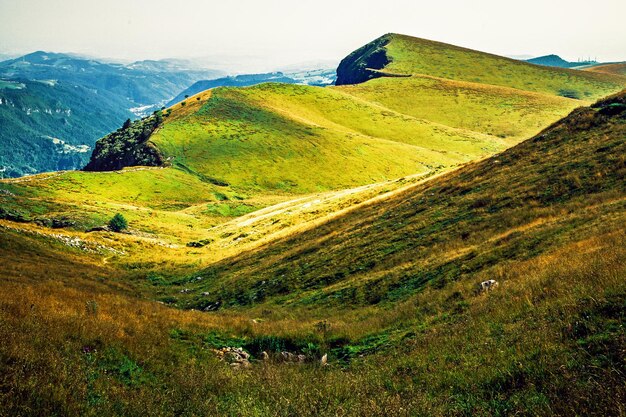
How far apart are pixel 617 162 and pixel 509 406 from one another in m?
21.5

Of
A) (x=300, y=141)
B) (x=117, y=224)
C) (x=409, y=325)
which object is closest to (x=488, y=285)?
(x=409, y=325)

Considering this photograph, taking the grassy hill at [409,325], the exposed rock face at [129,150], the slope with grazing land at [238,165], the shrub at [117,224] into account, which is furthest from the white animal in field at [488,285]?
the exposed rock face at [129,150]

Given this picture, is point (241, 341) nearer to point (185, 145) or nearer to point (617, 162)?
point (617, 162)

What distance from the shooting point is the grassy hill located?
6.64 metres

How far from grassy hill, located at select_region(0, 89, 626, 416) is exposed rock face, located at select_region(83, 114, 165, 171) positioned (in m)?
103

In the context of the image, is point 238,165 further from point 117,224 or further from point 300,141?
point 117,224

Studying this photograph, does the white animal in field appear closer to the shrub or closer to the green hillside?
the shrub

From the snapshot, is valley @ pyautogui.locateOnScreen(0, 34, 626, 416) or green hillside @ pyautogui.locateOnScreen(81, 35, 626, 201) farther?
green hillside @ pyautogui.locateOnScreen(81, 35, 626, 201)

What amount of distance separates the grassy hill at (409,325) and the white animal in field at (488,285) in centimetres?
35

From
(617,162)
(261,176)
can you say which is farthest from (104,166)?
(617,162)

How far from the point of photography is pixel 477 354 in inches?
335

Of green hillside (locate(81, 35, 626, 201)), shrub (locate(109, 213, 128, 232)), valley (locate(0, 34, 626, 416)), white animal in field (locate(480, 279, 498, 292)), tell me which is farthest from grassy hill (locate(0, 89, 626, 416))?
green hillside (locate(81, 35, 626, 201))

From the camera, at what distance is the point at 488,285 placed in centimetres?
1381

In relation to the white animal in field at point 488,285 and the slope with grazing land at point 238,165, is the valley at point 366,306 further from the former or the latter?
the slope with grazing land at point 238,165
